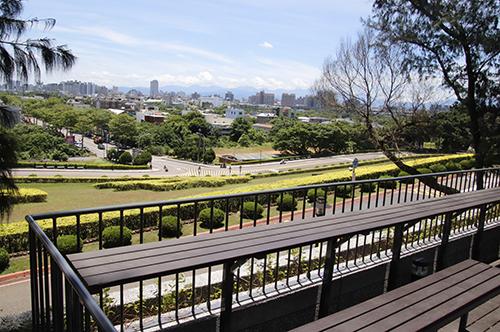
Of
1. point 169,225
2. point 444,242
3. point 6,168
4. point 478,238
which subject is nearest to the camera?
point 444,242

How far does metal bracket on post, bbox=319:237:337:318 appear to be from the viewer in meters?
3.19

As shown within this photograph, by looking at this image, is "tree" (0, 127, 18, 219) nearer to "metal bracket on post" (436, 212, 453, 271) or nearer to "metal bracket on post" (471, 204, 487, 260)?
"metal bracket on post" (436, 212, 453, 271)

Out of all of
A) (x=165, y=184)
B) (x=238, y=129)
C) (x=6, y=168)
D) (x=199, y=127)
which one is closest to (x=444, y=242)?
(x=6, y=168)

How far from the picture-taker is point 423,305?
2.78 meters

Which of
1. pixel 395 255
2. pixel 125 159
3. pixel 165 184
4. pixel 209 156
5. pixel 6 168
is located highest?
pixel 6 168

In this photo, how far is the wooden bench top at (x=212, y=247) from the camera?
86.4 inches

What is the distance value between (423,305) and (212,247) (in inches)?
68.9

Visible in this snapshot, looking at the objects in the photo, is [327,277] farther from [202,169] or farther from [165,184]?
[202,169]

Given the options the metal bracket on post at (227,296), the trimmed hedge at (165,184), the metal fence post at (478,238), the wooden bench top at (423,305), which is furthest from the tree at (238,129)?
the metal bracket on post at (227,296)

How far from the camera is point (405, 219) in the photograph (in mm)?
3629

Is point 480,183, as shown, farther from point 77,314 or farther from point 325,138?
point 325,138

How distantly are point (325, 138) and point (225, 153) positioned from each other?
19.1 m

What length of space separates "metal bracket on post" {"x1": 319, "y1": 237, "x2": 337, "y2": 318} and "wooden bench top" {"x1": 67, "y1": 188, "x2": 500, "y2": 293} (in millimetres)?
147

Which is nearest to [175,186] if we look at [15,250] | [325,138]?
[15,250]
